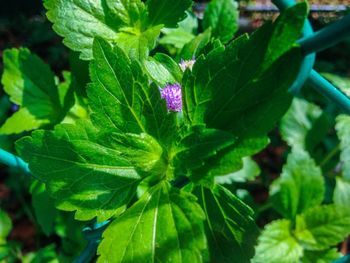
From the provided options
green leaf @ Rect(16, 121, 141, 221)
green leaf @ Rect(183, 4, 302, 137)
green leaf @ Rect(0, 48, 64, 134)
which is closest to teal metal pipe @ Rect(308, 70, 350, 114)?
green leaf @ Rect(183, 4, 302, 137)

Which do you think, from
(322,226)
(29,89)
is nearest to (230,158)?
(322,226)

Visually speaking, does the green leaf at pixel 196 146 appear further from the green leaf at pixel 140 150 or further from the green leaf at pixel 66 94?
the green leaf at pixel 66 94

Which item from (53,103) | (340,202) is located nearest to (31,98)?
(53,103)

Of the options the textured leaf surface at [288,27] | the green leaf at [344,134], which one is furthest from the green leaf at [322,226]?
the textured leaf surface at [288,27]

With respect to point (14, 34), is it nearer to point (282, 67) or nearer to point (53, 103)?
point (53, 103)

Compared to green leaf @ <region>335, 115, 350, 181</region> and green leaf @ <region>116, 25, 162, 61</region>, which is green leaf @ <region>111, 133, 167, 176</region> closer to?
green leaf @ <region>116, 25, 162, 61</region>
